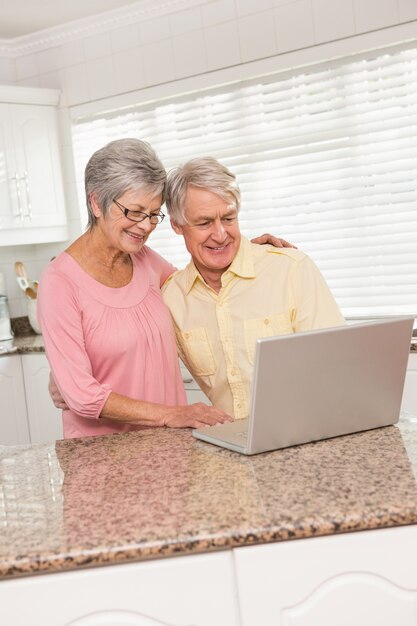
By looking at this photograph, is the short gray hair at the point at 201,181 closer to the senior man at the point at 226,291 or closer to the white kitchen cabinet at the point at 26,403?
the senior man at the point at 226,291

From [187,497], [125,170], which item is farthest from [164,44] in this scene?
[187,497]

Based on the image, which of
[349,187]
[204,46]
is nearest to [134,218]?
[349,187]

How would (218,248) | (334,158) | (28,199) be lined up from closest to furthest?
(218,248)
(334,158)
(28,199)

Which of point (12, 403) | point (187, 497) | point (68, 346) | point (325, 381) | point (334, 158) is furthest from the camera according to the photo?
point (12, 403)

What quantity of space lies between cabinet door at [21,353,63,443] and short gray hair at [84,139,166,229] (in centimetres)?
212

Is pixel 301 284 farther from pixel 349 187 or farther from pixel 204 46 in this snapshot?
pixel 204 46

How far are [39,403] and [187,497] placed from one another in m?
2.83

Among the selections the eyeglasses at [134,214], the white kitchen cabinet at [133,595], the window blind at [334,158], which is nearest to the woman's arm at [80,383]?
the eyeglasses at [134,214]

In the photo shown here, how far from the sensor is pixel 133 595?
1.28 metres

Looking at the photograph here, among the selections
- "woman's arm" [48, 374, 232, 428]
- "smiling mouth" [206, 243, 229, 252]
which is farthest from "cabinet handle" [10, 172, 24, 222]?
"woman's arm" [48, 374, 232, 428]

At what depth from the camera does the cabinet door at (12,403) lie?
403 centimetres

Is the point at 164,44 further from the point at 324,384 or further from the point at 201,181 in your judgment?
the point at 324,384

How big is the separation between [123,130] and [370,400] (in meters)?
3.09

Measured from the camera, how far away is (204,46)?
3.98 meters
